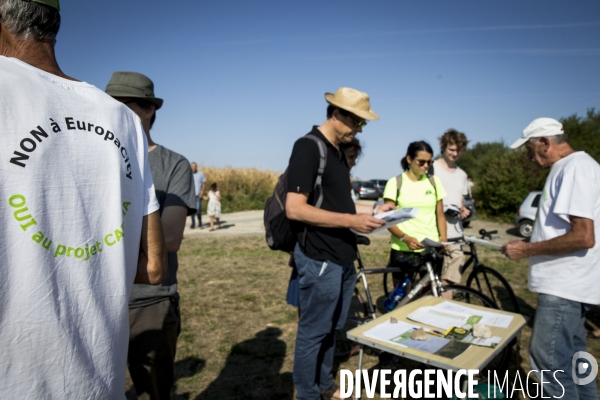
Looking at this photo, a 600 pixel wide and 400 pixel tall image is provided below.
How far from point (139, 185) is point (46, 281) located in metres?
0.36

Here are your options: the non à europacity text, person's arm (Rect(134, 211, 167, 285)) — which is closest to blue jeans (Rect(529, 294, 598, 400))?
person's arm (Rect(134, 211, 167, 285))

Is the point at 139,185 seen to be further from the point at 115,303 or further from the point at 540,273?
the point at 540,273

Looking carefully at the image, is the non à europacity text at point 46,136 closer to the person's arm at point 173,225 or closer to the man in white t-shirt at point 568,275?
the person's arm at point 173,225

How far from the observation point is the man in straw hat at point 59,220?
3.06 feet

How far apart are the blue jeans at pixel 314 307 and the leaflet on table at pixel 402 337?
14.3 inches

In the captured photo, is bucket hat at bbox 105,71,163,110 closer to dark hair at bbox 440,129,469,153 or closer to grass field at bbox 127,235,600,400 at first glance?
grass field at bbox 127,235,600,400

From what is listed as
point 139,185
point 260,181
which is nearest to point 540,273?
point 139,185

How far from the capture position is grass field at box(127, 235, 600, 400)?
375cm

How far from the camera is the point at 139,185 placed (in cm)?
122

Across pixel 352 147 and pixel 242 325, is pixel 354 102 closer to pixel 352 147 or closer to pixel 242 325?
pixel 352 147

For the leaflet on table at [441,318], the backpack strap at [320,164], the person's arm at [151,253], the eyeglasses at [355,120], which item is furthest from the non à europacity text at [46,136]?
the leaflet on table at [441,318]

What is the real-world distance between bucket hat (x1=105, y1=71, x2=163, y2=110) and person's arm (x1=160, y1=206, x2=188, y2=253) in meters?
0.58

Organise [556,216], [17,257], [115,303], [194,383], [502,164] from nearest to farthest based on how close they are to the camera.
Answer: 1. [17,257]
2. [115,303]
3. [556,216]
4. [194,383]
5. [502,164]

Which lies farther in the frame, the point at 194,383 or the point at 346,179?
the point at 194,383
